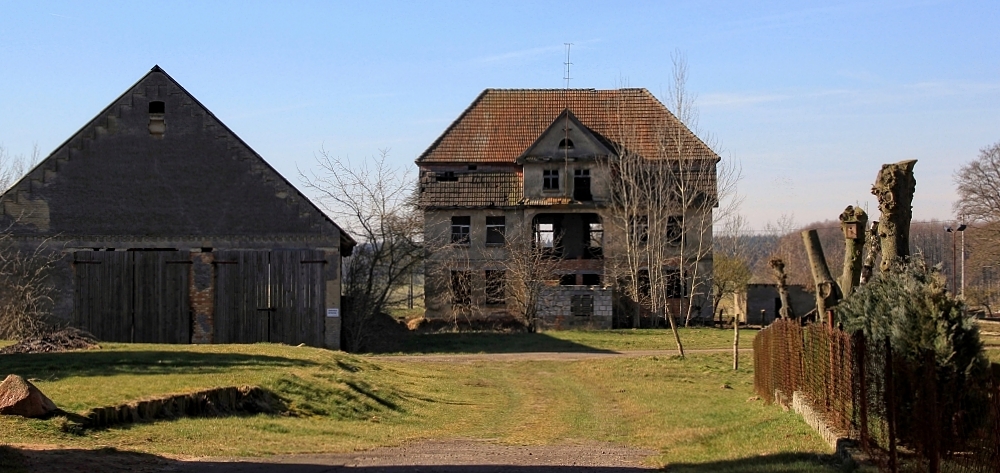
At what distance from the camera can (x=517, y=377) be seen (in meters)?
28.8

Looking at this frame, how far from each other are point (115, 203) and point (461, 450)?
2319 centimetres

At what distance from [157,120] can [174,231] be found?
351cm

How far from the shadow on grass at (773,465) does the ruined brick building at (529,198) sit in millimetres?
35421

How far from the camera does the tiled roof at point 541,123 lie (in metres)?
53.3

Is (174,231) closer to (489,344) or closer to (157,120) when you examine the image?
(157,120)

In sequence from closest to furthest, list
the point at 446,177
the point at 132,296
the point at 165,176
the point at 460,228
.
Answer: the point at 132,296, the point at 165,176, the point at 460,228, the point at 446,177

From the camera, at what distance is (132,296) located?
33.4 m

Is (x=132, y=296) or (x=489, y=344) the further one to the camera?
(x=489, y=344)

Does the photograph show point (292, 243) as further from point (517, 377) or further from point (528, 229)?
point (528, 229)

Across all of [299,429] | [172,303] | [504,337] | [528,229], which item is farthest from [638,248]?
[299,429]

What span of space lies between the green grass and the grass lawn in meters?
7.60

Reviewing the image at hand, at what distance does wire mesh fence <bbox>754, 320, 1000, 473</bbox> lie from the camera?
351 inches

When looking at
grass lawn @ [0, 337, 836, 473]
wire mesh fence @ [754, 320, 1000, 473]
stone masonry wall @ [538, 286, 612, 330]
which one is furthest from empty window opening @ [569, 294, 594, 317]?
wire mesh fence @ [754, 320, 1000, 473]

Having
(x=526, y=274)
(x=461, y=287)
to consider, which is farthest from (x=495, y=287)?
(x=526, y=274)
